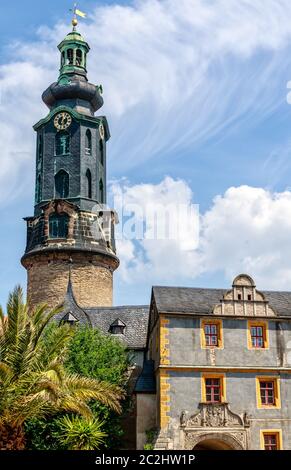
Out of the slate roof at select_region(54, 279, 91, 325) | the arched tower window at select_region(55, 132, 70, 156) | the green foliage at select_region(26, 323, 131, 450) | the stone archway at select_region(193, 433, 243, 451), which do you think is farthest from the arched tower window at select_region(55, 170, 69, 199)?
the stone archway at select_region(193, 433, 243, 451)

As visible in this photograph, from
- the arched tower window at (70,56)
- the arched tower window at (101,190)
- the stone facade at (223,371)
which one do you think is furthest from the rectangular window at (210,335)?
the arched tower window at (70,56)

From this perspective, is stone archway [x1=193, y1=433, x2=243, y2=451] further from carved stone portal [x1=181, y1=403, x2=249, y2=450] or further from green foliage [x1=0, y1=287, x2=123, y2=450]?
green foliage [x1=0, y1=287, x2=123, y2=450]

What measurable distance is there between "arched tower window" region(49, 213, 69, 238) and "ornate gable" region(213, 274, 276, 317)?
19965 millimetres

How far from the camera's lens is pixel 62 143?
54688 millimetres

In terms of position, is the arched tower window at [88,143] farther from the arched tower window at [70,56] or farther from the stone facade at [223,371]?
the stone facade at [223,371]

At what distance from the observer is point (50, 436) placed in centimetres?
3350

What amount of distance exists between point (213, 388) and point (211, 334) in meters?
2.54

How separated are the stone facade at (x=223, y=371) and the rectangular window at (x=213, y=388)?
5 cm

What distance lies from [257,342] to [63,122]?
2805cm

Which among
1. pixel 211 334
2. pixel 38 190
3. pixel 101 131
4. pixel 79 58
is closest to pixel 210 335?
pixel 211 334

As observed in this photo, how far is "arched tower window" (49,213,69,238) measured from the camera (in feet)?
169

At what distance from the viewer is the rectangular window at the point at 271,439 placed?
32.0 metres
